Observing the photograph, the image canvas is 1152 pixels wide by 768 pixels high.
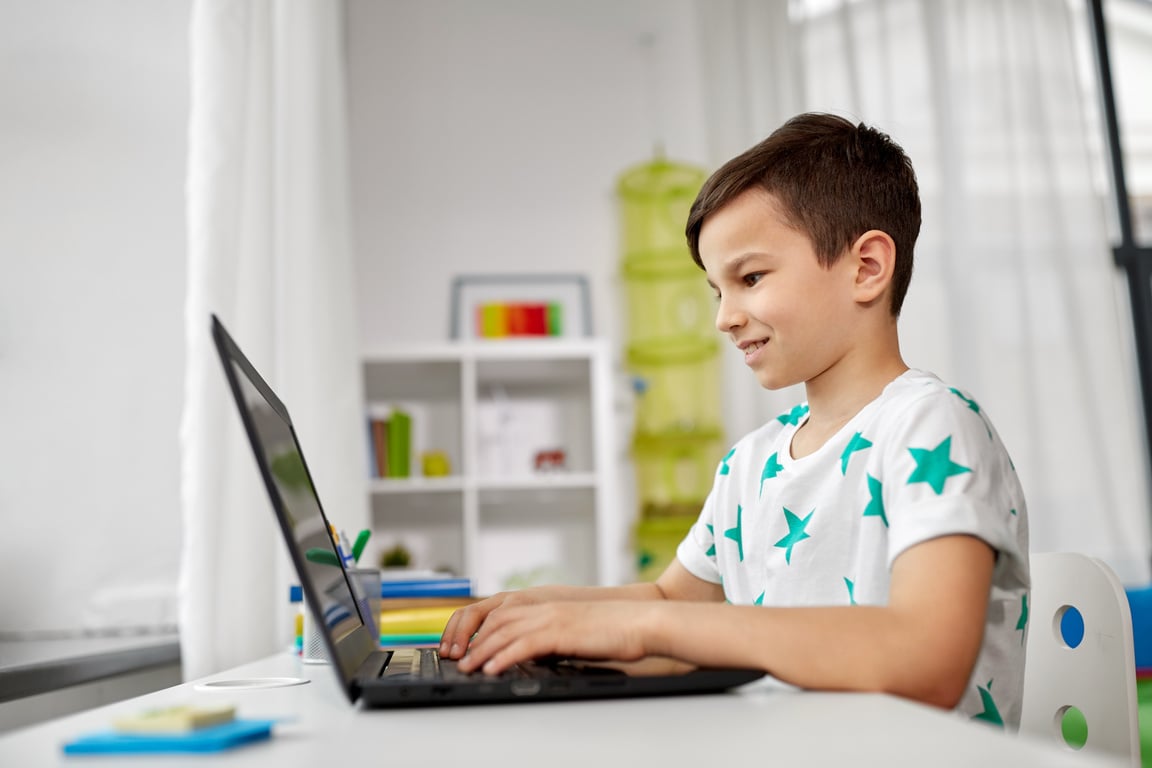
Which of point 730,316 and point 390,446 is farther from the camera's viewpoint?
point 390,446

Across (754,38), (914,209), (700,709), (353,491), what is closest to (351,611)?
(700,709)

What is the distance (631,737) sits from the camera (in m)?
0.49

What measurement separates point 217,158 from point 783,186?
0.90m

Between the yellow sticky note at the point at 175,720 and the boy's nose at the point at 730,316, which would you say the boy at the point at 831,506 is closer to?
the boy's nose at the point at 730,316

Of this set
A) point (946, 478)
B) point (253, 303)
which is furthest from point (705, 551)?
point (253, 303)

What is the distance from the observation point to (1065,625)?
1.08 metres

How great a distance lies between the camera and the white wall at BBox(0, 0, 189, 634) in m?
1.46

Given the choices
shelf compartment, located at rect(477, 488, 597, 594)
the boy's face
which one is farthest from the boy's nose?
shelf compartment, located at rect(477, 488, 597, 594)

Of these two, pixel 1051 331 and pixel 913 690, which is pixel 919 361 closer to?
pixel 1051 331

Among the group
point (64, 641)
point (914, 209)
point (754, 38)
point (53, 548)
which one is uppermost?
point (754, 38)

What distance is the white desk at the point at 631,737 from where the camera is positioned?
44 centimetres

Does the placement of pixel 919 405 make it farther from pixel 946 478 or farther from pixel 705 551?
pixel 705 551

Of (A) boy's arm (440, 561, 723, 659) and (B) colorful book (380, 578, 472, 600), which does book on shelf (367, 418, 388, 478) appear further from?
(A) boy's arm (440, 561, 723, 659)

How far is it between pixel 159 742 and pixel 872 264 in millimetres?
721
